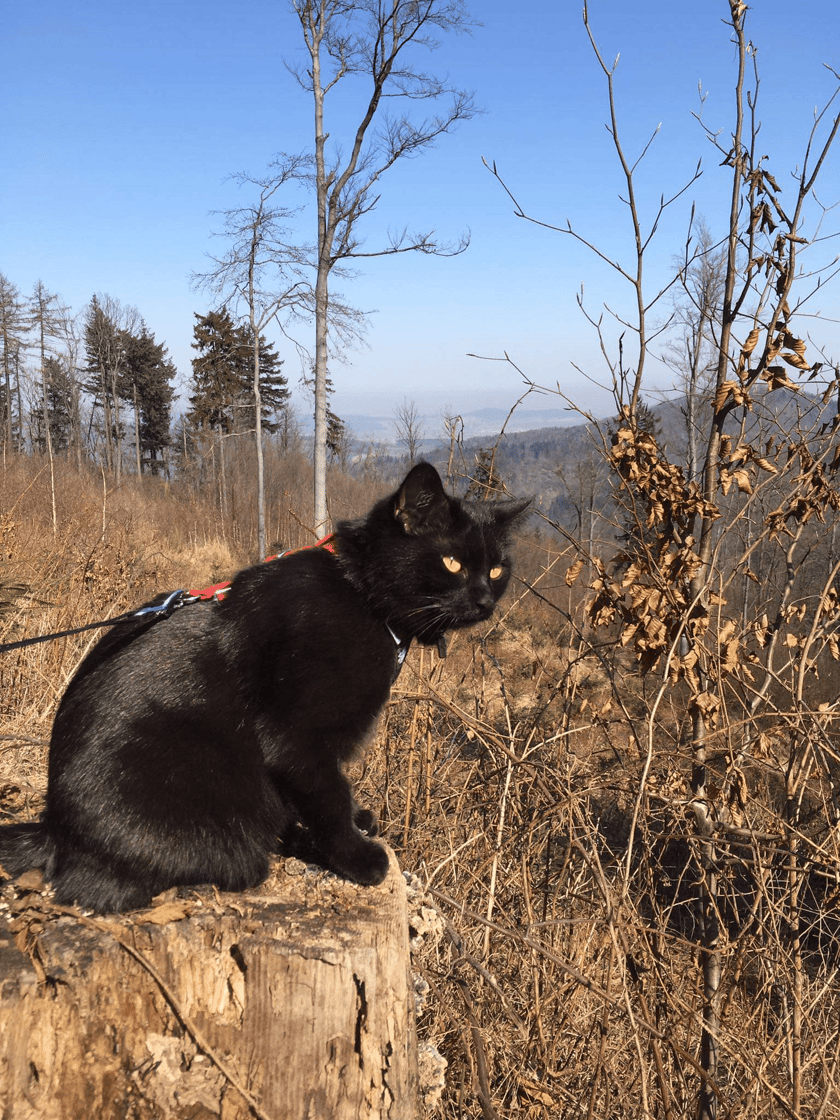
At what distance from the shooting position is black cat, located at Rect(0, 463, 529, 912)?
169 centimetres

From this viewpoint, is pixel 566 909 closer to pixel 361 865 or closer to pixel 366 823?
pixel 366 823

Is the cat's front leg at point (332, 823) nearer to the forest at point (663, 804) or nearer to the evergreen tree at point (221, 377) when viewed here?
the forest at point (663, 804)

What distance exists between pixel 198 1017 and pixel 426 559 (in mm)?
1345

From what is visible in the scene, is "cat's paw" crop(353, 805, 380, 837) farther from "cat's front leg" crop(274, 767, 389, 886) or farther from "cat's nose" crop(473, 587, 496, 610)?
"cat's nose" crop(473, 587, 496, 610)

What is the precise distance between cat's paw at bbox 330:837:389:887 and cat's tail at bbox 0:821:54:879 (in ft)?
2.45

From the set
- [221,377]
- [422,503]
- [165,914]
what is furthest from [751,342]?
[221,377]

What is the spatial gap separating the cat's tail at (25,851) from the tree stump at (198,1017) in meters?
0.15

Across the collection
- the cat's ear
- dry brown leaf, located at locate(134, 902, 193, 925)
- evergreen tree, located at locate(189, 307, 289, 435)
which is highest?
evergreen tree, located at locate(189, 307, 289, 435)

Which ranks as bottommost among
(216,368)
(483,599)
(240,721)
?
(240,721)

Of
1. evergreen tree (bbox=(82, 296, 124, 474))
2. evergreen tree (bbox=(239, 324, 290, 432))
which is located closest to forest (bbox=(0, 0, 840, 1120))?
evergreen tree (bbox=(239, 324, 290, 432))

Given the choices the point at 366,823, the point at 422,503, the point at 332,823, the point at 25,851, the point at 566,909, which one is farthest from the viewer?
the point at 566,909

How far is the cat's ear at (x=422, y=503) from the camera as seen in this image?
214cm

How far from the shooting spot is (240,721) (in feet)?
6.10

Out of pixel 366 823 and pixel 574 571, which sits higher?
pixel 574 571
